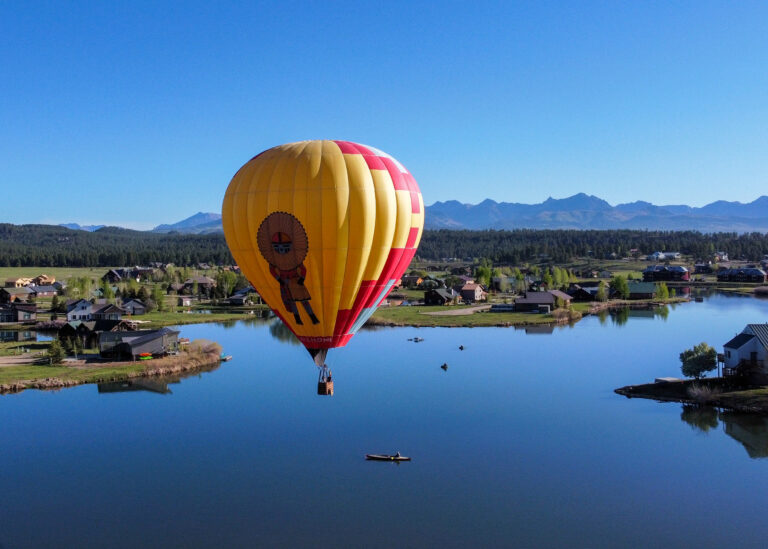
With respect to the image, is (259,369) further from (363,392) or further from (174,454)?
(174,454)

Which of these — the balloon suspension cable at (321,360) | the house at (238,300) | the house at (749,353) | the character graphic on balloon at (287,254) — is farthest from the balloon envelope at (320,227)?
the house at (238,300)

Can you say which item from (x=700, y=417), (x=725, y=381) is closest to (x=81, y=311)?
(x=700, y=417)

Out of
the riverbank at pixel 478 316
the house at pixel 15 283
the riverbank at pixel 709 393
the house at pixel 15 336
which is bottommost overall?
the riverbank at pixel 709 393

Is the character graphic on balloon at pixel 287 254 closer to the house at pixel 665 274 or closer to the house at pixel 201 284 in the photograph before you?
the house at pixel 201 284

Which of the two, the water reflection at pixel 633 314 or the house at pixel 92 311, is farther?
the water reflection at pixel 633 314

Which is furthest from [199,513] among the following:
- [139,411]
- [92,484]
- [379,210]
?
[139,411]
